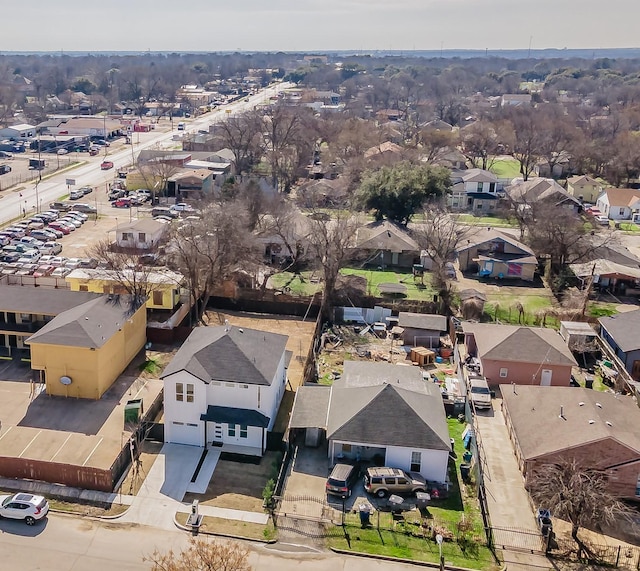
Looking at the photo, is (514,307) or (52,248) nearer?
(514,307)

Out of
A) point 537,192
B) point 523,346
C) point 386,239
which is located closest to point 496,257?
point 386,239

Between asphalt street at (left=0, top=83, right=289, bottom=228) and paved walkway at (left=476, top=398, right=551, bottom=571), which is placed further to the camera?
asphalt street at (left=0, top=83, right=289, bottom=228)

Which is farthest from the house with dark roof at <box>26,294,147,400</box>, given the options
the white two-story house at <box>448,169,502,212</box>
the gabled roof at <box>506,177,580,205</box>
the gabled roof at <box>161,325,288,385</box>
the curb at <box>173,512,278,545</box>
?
the white two-story house at <box>448,169,502,212</box>

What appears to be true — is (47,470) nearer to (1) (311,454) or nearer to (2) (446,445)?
(1) (311,454)

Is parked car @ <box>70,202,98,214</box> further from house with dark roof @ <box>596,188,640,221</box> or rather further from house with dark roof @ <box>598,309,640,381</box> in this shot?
house with dark roof @ <box>596,188,640,221</box>

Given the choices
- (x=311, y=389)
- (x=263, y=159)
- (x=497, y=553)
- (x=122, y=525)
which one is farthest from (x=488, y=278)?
(x=263, y=159)

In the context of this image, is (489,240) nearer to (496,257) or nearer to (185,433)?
(496,257)
